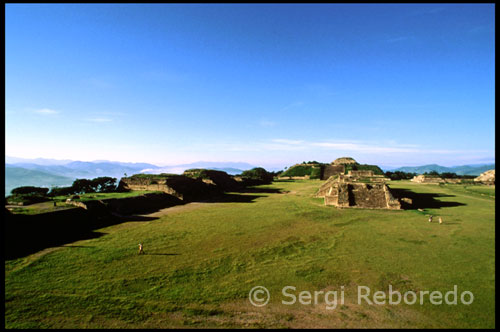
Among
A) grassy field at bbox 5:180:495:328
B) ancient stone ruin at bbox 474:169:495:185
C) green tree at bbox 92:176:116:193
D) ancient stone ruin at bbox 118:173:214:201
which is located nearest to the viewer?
grassy field at bbox 5:180:495:328

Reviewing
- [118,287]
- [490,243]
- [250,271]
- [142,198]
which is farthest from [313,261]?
[142,198]

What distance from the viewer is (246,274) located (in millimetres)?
9461

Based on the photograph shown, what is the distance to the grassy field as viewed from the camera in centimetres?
686

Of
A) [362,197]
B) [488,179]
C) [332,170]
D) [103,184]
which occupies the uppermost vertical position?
[332,170]

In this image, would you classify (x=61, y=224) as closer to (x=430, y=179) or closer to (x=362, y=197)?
(x=362, y=197)

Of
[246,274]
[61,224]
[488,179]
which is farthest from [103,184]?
[488,179]

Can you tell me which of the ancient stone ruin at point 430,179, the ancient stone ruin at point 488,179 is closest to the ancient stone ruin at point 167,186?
the ancient stone ruin at point 430,179

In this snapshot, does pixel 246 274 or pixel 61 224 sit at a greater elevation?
pixel 61 224

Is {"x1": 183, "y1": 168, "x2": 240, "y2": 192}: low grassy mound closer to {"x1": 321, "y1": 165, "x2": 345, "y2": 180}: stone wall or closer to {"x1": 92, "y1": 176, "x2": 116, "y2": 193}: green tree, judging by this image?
{"x1": 92, "y1": 176, "x2": 116, "y2": 193}: green tree

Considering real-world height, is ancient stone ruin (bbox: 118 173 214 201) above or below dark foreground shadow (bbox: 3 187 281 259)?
above

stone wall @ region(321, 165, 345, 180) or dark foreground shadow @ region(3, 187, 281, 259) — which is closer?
dark foreground shadow @ region(3, 187, 281, 259)

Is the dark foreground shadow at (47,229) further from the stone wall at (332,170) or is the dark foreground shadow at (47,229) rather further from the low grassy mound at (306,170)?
the stone wall at (332,170)

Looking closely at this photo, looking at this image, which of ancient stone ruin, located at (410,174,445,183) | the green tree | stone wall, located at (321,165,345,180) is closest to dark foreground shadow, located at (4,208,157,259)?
the green tree

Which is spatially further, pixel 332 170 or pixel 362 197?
pixel 332 170
